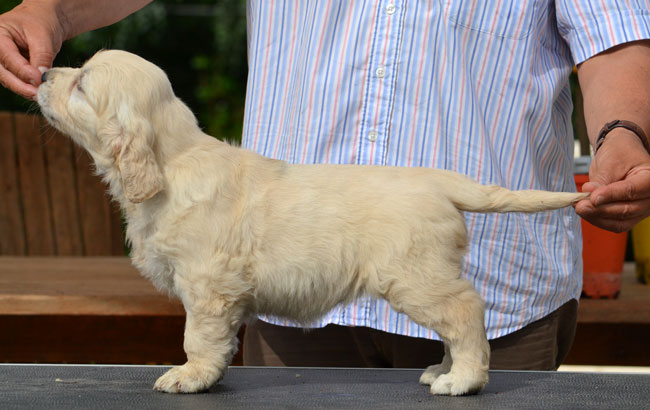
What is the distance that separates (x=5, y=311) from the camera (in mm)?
3107

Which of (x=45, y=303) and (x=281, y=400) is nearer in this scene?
(x=281, y=400)

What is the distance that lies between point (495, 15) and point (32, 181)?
12.9 ft

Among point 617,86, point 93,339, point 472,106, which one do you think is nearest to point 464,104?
point 472,106

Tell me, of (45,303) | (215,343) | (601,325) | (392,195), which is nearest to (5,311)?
(45,303)

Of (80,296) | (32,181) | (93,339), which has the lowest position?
(93,339)

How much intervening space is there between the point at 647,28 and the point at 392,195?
0.89 metres

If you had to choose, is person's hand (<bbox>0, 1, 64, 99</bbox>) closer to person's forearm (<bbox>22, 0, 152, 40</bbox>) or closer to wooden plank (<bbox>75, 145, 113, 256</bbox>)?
person's forearm (<bbox>22, 0, 152, 40</bbox>)

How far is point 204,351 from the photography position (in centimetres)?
165

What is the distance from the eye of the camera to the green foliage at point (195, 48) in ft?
23.7

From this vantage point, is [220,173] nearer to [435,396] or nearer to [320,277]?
[320,277]

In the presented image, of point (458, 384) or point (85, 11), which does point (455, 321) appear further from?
point (85, 11)

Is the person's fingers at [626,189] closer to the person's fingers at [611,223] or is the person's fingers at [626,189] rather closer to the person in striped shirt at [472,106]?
the person's fingers at [611,223]

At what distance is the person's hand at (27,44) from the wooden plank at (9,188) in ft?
11.1

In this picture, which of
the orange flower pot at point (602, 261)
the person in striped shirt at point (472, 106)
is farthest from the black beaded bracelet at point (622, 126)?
the orange flower pot at point (602, 261)
